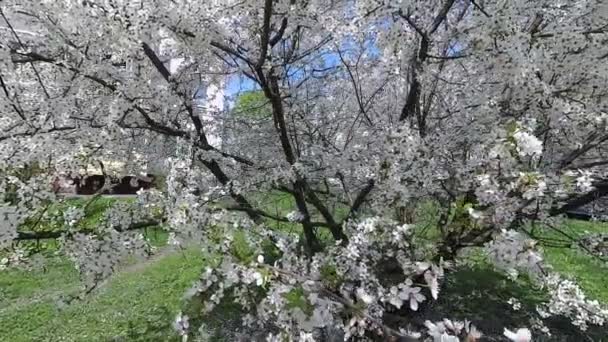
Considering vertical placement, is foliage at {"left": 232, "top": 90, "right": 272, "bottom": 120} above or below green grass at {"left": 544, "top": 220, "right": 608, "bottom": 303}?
above

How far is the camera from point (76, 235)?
12.1 ft

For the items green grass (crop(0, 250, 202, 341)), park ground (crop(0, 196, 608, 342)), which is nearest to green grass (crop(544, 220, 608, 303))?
park ground (crop(0, 196, 608, 342))

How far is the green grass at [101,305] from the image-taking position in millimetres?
5141

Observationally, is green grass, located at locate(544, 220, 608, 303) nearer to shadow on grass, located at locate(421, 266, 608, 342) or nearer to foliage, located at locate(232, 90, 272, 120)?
shadow on grass, located at locate(421, 266, 608, 342)

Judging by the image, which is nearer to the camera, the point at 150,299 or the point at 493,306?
the point at 493,306

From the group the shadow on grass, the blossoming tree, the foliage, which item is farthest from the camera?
the foliage

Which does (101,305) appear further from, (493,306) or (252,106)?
(493,306)

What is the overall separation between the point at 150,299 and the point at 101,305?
1.45 ft

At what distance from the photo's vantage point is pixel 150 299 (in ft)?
19.1

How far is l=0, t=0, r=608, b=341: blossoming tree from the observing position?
277 centimetres

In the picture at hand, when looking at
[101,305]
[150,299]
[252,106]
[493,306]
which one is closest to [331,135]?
[252,106]

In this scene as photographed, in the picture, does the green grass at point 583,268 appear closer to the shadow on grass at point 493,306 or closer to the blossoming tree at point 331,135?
the shadow on grass at point 493,306

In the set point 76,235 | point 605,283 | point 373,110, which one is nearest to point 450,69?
point 373,110

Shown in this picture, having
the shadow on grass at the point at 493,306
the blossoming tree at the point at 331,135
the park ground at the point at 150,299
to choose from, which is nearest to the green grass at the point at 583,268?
the park ground at the point at 150,299
